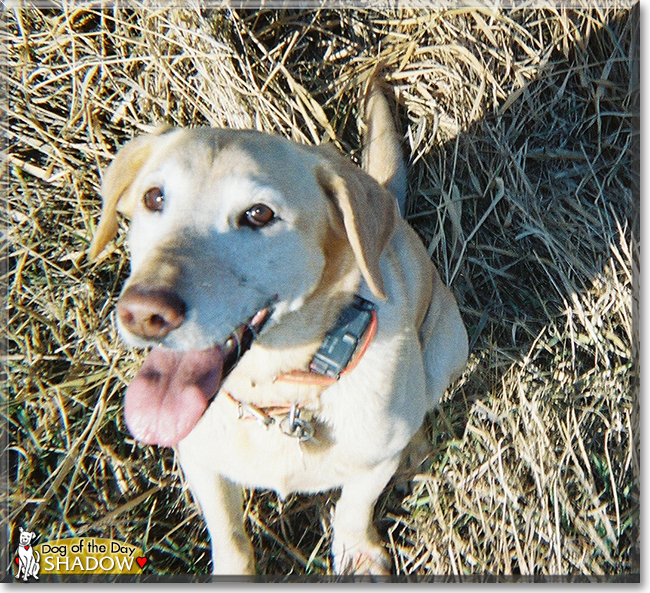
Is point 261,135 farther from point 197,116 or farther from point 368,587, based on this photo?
point 368,587

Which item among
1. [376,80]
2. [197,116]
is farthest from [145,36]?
[376,80]

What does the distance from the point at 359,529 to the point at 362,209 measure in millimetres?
1483

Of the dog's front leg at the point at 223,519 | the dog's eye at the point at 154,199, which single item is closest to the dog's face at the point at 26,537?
the dog's front leg at the point at 223,519

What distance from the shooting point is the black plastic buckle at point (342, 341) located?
195 cm

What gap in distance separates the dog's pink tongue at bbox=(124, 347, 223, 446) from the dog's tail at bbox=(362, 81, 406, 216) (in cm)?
162

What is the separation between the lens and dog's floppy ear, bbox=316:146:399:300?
71.6 inches

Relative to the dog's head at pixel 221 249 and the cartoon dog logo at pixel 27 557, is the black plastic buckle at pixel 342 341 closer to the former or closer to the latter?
the dog's head at pixel 221 249

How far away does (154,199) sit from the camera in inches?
72.0

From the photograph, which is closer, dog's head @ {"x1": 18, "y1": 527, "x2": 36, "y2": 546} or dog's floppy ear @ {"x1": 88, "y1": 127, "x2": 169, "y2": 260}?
dog's floppy ear @ {"x1": 88, "y1": 127, "x2": 169, "y2": 260}

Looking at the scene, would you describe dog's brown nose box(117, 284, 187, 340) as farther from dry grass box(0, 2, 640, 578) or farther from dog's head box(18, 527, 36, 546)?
dog's head box(18, 527, 36, 546)

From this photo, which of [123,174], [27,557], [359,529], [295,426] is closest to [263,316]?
[295,426]

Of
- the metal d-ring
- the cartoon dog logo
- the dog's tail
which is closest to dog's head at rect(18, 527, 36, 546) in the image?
the cartoon dog logo

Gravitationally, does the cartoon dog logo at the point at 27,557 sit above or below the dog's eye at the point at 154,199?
below

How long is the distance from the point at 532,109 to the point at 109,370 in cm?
280
